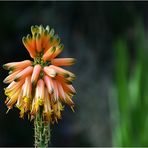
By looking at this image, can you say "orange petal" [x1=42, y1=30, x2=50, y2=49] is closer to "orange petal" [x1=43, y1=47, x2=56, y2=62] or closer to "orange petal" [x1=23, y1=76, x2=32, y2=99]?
"orange petal" [x1=43, y1=47, x2=56, y2=62]

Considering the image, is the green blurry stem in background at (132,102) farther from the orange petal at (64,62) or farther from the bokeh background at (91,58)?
the orange petal at (64,62)

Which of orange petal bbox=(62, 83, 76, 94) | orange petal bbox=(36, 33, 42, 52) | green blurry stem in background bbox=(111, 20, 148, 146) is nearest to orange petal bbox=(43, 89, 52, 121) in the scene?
orange petal bbox=(62, 83, 76, 94)

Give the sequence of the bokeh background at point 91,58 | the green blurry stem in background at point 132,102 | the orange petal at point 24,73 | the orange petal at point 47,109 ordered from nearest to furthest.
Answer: the orange petal at point 47,109
the orange petal at point 24,73
the green blurry stem in background at point 132,102
the bokeh background at point 91,58

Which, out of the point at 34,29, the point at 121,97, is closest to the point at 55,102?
the point at 34,29

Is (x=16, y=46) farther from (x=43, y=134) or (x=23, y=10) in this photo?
(x=43, y=134)

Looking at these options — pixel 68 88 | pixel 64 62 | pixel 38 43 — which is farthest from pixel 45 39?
pixel 68 88

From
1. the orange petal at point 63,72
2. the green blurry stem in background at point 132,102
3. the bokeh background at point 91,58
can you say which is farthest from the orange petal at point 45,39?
the bokeh background at point 91,58

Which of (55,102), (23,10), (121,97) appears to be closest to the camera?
(55,102)
